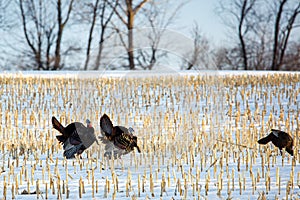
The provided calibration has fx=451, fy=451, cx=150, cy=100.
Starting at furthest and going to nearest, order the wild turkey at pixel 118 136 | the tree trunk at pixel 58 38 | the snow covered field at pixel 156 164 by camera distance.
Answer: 1. the tree trunk at pixel 58 38
2. the wild turkey at pixel 118 136
3. the snow covered field at pixel 156 164

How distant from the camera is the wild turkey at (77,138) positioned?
15.9 ft

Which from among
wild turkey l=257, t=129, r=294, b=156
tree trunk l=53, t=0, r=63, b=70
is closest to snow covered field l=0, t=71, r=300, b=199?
wild turkey l=257, t=129, r=294, b=156

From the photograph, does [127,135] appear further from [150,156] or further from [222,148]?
[222,148]

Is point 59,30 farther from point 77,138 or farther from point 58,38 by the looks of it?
point 77,138

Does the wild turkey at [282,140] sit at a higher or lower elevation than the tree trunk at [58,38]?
lower

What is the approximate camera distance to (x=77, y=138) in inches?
196

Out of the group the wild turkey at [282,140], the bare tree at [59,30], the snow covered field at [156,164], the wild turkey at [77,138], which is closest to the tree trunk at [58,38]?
the bare tree at [59,30]

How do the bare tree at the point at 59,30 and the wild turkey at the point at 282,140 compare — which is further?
the bare tree at the point at 59,30

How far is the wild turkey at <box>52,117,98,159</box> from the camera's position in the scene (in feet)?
15.9

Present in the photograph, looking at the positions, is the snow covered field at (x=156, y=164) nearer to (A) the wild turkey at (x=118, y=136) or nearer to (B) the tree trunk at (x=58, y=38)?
(A) the wild turkey at (x=118, y=136)

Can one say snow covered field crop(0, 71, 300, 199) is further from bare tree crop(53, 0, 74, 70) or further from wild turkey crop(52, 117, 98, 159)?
bare tree crop(53, 0, 74, 70)

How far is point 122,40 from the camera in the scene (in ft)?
16.2

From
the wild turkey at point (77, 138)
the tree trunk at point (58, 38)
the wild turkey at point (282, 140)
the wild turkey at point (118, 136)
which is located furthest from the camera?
the tree trunk at point (58, 38)

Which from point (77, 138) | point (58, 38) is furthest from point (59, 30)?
point (77, 138)
